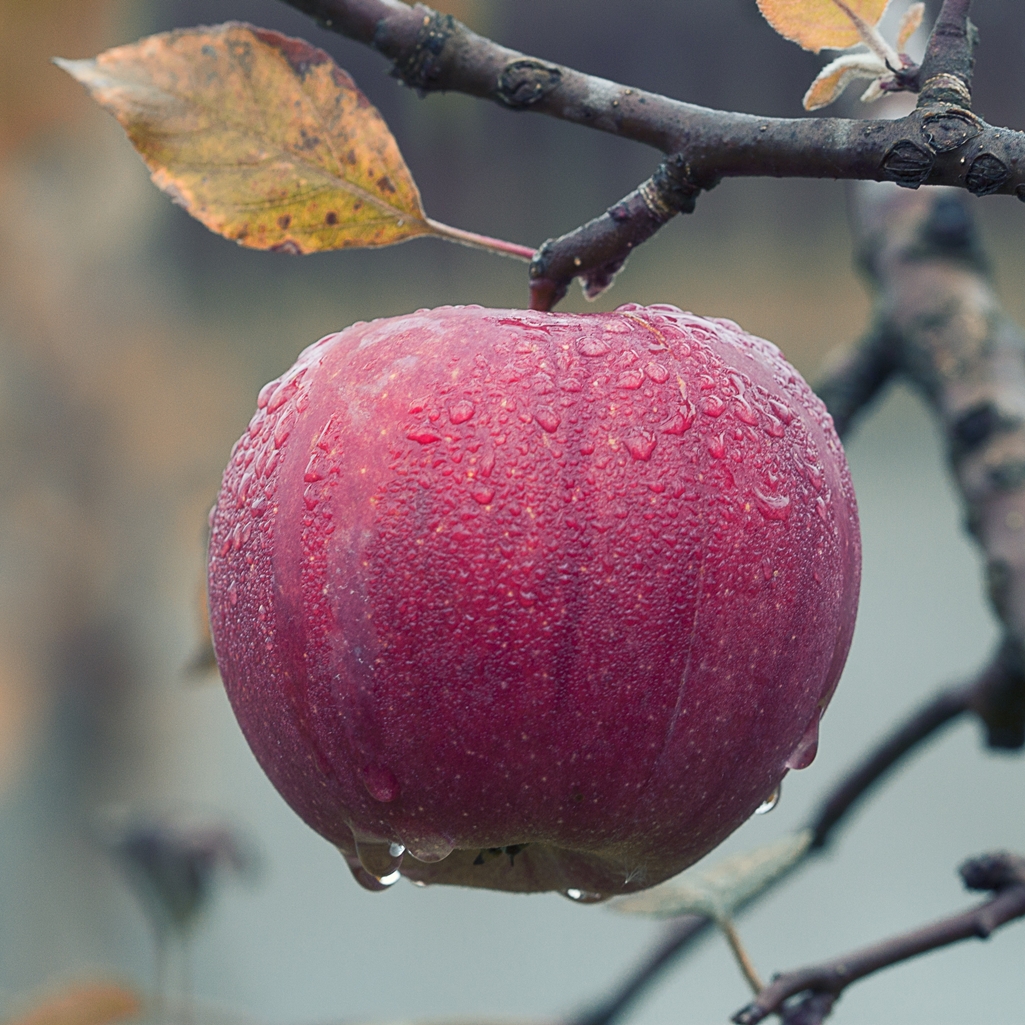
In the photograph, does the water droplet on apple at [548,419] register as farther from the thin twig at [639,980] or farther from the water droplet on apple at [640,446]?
the thin twig at [639,980]

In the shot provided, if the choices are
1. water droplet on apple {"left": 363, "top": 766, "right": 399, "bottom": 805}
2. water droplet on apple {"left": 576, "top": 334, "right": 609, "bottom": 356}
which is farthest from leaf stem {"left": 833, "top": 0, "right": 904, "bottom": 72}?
water droplet on apple {"left": 363, "top": 766, "right": 399, "bottom": 805}

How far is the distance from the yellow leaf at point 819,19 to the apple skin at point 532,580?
87 mm

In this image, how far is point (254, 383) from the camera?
2.35m

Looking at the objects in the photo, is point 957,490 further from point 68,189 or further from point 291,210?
point 68,189

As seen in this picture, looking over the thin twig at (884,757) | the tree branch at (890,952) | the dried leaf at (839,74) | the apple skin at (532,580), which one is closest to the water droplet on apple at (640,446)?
the apple skin at (532,580)

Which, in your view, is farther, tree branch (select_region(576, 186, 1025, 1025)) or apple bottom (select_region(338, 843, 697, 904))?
tree branch (select_region(576, 186, 1025, 1025))

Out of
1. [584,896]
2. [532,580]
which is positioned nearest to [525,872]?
[584,896]

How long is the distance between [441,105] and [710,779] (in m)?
1.26

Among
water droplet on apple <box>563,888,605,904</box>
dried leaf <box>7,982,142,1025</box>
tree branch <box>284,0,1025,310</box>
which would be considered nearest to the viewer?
tree branch <box>284,0,1025,310</box>

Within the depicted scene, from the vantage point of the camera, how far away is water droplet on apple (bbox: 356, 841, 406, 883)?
13.4 inches

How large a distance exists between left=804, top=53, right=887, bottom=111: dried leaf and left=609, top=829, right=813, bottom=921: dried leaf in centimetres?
31

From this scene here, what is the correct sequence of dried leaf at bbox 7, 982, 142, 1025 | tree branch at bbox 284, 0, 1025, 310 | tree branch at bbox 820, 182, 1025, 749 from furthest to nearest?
dried leaf at bbox 7, 982, 142, 1025
tree branch at bbox 820, 182, 1025, 749
tree branch at bbox 284, 0, 1025, 310

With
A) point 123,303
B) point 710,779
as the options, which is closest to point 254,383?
point 123,303

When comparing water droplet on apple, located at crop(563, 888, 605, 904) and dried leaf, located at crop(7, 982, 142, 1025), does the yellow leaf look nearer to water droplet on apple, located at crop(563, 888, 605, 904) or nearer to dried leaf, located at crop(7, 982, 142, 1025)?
water droplet on apple, located at crop(563, 888, 605, 904)
